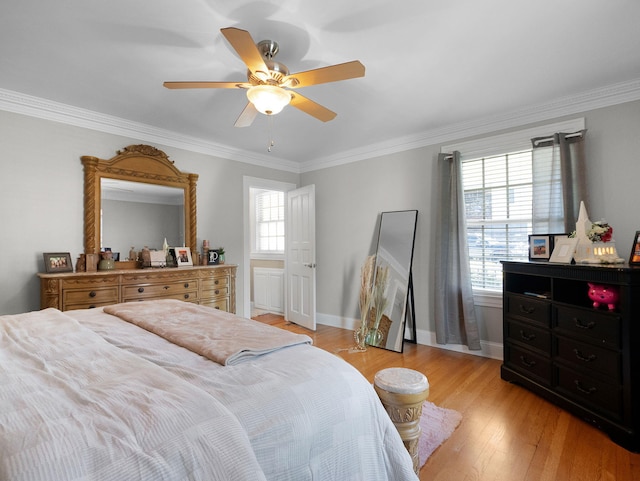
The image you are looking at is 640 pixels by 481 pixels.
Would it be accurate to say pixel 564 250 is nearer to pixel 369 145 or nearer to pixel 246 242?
pixel 369 145

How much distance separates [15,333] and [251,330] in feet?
3.58

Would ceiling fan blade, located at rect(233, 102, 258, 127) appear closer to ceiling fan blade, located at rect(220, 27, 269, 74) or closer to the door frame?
ceiling fan blade, located at rect(220, 27, 269, 74)

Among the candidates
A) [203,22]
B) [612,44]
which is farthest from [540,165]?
[203,22]

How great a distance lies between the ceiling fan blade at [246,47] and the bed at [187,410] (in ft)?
4.56

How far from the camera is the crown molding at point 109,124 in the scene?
2.88 m

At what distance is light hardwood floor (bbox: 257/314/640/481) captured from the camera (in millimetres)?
1757

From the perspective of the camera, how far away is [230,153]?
4445 mm

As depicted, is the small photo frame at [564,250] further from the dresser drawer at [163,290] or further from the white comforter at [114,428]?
the dresser drawer at [163,290]

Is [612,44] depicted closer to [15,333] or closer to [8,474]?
[8,474]

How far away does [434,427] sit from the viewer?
2170 mm

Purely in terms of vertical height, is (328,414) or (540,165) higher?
(540,165)

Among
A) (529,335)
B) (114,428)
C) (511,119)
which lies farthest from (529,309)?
(114,428)

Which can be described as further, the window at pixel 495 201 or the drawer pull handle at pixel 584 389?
the window at pixel 495 201

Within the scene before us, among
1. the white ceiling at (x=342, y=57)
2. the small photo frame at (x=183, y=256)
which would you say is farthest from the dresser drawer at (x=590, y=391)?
the small photo frame at (x=183, y=256)
